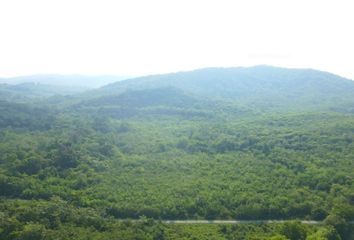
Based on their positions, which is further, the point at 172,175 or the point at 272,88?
the point at 272,88

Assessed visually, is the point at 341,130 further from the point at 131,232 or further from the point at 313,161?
the point at 131,232

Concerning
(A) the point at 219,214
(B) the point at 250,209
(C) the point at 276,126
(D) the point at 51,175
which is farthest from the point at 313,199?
(C) the point at 276,126

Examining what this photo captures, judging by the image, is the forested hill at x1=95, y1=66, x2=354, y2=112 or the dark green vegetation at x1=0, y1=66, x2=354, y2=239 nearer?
the dark green vegetation at x1=0, y1=66, x2=354, y2=239

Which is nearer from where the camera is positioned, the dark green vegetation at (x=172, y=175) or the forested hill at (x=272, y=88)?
the dark green vegetation at (x=172, y=175)

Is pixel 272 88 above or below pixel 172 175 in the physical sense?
above
